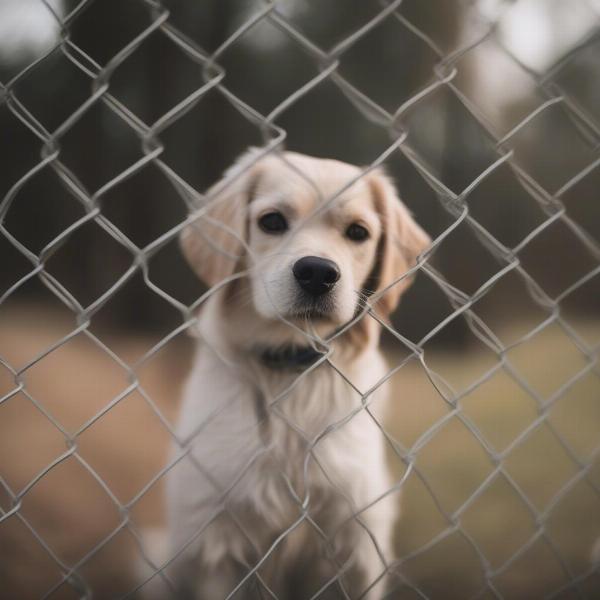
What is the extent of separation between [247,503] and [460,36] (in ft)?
9.69

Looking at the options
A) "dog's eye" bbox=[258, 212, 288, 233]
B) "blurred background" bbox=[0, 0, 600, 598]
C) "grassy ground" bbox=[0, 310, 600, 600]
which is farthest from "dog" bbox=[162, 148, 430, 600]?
"blurred background" bbox=[0, 0, 600, 598]

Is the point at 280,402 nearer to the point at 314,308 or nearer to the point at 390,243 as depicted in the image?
the point at 314,308

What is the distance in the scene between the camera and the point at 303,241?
1308 mm

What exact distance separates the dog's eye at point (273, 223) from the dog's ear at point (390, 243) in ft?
0.93

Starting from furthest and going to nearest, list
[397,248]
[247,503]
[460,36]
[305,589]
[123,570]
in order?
[460,36]
[123,570]
[397,248]
[305,589]
[247,503]

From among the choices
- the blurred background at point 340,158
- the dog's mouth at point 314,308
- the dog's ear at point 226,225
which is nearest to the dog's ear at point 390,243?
the dog's mouth at point 314,308

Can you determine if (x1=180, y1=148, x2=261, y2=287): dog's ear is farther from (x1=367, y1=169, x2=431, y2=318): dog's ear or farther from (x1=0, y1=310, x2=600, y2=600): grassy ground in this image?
(x1=0, y1=310, x2=600, y2=600): grassy ground

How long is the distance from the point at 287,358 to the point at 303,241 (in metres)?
0.29

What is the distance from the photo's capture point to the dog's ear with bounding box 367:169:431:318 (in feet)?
5.00

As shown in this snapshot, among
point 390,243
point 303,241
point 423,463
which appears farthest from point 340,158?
point 303,241

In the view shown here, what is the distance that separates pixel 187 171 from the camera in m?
4.34

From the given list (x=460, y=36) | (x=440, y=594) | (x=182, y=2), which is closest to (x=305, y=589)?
(x=440, y=594)

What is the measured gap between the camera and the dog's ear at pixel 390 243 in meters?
1.52

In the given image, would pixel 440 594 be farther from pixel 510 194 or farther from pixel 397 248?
pixel 510 194
